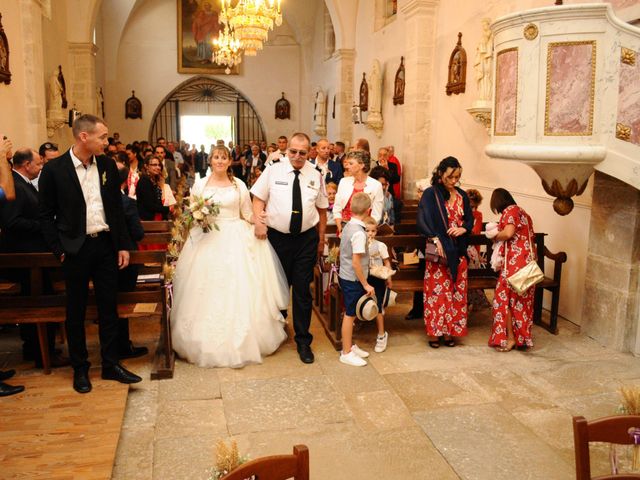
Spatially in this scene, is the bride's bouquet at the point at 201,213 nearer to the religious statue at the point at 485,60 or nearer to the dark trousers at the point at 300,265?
the dark trousers at the point at 300,265

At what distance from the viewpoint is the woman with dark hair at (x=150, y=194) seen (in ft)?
22.9

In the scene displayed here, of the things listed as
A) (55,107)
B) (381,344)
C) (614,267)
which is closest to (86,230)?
(381,344)

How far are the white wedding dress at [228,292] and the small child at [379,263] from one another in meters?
0.82

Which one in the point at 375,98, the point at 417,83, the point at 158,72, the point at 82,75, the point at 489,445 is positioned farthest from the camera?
the point at 158,72

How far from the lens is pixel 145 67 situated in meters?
21.4

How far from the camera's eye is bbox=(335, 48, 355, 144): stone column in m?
15.8

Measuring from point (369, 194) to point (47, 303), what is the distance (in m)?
3.02

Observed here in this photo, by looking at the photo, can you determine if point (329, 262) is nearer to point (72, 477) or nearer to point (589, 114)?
point (589, 114)

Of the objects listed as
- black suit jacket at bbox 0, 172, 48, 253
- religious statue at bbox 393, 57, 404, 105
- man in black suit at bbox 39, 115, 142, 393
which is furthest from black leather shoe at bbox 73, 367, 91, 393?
religious statue at bbox 393, 57, 404, 105

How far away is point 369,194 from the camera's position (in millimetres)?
5941

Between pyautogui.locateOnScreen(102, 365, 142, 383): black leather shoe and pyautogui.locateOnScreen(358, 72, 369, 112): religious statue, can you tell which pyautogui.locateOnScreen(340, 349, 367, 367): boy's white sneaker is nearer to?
pyautogui.locateOnScreen(102, 365, 142, 383): black leather shoe

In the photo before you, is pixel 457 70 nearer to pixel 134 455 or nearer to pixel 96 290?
pixel 96 290

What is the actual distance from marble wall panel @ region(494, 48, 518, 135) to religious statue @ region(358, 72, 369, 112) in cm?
922

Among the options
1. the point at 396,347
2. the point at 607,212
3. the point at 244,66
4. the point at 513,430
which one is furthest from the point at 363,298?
the point at 244,66
